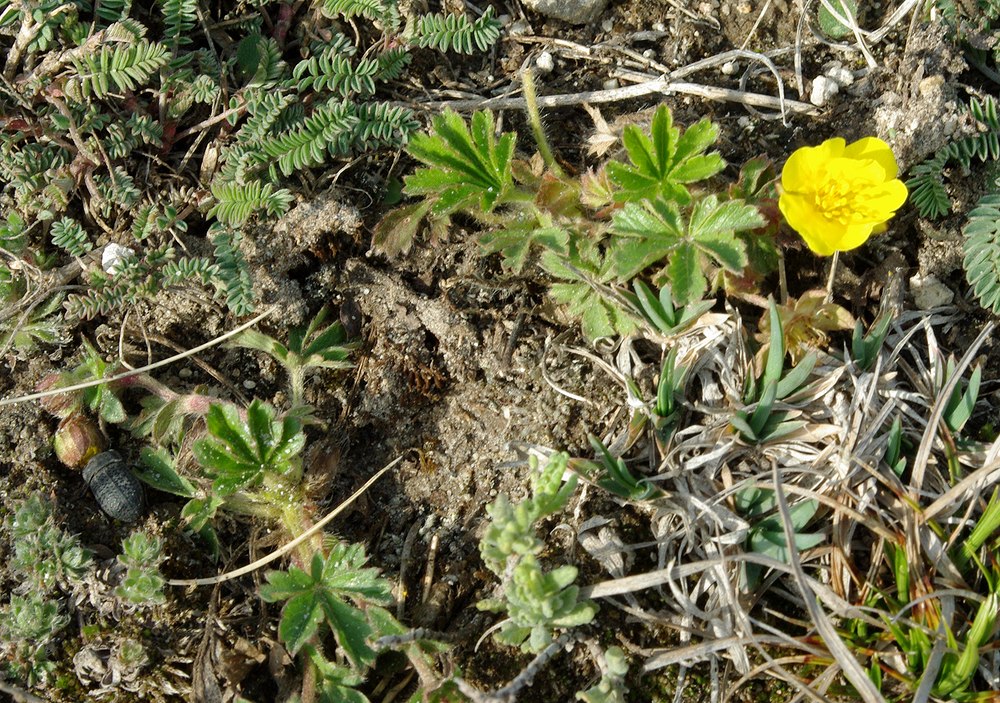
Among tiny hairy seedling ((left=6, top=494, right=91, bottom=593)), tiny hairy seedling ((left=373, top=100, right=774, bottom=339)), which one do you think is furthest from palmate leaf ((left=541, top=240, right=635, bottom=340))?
tiny hairy seedling ((left=6, top=494, right=91, bottom=593))

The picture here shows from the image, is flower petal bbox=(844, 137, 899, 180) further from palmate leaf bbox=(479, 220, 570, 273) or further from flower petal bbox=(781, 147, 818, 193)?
palmate leaf bbox=(479, 220, 570, 273)

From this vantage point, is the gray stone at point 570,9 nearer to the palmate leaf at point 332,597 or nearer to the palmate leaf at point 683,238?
the palmate leaf at point 683,238

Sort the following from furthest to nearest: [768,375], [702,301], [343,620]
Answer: [702,301] < [768,375] < [343,620]

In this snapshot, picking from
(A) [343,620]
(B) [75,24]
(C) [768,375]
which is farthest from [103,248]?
(C) [768,375]

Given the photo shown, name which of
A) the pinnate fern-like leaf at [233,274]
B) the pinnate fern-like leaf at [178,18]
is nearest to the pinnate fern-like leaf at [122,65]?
the pinnate fern-like leaf at [178,18]

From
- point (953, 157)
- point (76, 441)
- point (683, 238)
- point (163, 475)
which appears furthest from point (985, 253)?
point (76, 441)

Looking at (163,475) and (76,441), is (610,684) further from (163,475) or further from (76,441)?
(76,441)

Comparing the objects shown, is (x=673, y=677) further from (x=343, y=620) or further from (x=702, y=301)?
(x=702, y=301)
